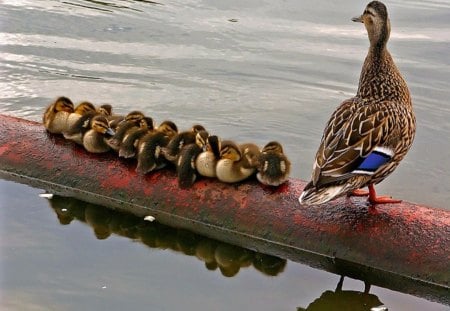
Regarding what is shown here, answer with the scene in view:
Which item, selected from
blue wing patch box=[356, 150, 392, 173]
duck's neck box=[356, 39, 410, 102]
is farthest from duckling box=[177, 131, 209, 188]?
duck's neck box=[356, 39, 410, 102]

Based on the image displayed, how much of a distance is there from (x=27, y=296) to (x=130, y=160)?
1.00 meters

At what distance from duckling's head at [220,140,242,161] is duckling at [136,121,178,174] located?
0.31m

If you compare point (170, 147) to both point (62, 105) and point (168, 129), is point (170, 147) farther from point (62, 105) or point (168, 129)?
point (62, 105)

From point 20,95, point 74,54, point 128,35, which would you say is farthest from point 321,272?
point 128,35

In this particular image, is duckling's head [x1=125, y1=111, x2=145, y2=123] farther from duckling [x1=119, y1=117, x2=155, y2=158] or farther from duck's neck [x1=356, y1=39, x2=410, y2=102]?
duck's neck [x1=356, y1=39, x2=410, y2=102]

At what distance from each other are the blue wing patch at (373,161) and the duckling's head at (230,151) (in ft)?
2.10

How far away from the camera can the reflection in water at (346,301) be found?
3.87m

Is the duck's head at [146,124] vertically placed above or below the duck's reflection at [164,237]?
above

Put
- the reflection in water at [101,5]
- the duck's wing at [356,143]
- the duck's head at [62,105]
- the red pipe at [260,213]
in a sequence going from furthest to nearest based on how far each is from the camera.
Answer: the reflection in water at [101,5]
the duck's head at [62,105]
the duck's wing at [356,143]
the red pipe at [260,213]

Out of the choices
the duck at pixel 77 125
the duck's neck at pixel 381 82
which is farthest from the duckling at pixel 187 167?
the duck's neck at pixel 381 82

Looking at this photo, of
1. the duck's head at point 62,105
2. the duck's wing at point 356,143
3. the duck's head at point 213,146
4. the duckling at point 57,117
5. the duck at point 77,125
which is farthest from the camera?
the duck's head at point 62,105

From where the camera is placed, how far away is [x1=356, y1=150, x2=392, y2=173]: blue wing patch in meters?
3.98

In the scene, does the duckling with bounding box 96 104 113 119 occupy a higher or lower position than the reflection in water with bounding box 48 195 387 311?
higher

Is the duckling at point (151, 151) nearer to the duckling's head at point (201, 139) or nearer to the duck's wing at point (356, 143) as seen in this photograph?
the duckling's head at point (201, 139)
